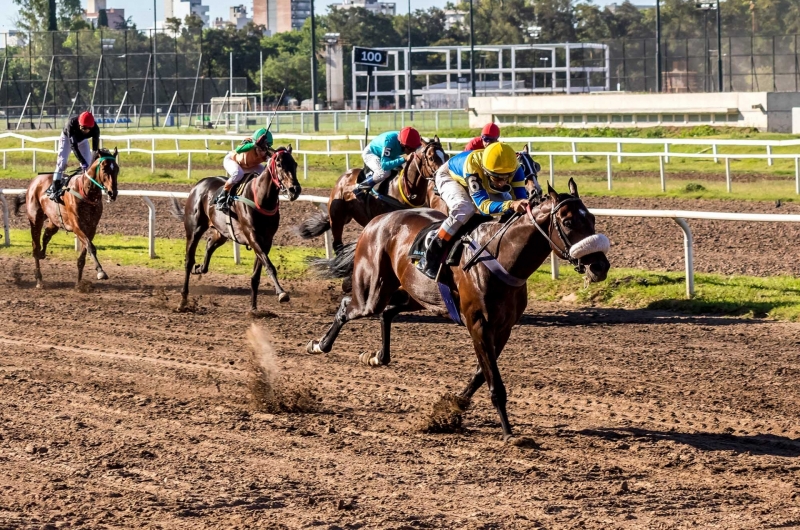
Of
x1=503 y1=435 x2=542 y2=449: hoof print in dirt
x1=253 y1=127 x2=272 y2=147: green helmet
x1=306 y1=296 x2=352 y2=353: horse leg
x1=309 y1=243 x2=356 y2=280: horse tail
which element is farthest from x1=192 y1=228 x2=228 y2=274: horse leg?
x1=503 y1=435 x2=542 y2=449: hoof print in dirt

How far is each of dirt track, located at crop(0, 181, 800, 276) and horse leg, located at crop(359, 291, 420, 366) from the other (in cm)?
552

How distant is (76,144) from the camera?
1413 cm

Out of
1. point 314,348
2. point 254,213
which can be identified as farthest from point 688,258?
point 314,348

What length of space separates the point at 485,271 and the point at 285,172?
509 centimetres

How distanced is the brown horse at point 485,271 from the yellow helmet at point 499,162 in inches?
13.2

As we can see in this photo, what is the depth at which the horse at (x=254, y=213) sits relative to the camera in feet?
38.4

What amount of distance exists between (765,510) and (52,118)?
47.6 m

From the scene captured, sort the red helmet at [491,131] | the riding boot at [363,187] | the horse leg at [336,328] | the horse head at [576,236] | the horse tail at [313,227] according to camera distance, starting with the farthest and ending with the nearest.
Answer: the horse tail at [313,227]
the riding boot at [363,187]
the red helmet at [491,131]
the horse leg at [336,328]
the horse head at [576,236]

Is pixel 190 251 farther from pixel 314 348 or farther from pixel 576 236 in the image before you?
pixel 576 236

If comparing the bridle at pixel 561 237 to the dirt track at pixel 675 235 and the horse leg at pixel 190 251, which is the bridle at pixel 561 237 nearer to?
the horse leg at pixel 190 251

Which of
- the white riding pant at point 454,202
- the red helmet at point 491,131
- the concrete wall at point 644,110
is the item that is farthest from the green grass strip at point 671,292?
the concrete wall at point 644,110

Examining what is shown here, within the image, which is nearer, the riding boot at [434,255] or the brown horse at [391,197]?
the riding boot at [434,255]

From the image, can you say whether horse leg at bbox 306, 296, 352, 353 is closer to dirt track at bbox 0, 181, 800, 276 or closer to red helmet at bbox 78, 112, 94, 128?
dirt track at bbox 0, 181, 800, 276

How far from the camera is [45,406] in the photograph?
305 inches
